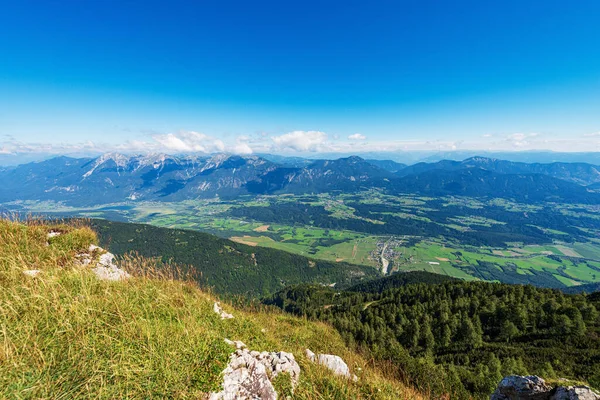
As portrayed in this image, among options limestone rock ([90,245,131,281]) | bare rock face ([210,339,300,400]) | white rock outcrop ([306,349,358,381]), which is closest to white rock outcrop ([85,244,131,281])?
limestone rock ([90,245,131,281])

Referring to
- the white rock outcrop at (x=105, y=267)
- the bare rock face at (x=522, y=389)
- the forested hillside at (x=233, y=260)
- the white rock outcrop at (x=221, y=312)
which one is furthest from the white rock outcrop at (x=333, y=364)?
the forested hillside at (x=233, y=260)

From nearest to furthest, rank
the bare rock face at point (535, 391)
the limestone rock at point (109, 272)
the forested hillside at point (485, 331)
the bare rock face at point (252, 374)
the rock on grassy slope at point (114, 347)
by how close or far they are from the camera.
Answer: the rock on grassy slope at point (114, 347), the bare rock face at point (252, 374), the bare rock face at point (535, 391), the limestone rock at point (109, 272), the forested hillside at point (485, 331)

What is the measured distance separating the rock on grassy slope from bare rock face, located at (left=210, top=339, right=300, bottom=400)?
206mm

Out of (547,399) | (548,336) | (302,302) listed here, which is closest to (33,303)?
(547,399)

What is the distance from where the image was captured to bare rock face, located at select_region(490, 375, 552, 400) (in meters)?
6.48

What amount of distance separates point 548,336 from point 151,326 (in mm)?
66322

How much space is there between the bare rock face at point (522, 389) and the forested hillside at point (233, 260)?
514 feet

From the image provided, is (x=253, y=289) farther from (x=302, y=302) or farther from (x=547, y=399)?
(x=547, y=399)

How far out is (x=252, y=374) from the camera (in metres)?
5.29

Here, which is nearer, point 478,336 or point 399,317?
point 478,336

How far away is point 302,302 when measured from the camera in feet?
297

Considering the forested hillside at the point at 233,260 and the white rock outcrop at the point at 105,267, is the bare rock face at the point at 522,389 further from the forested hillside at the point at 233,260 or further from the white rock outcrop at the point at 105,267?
the forested hillside at the point at 233,260

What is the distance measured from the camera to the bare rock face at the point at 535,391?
5.68 metres

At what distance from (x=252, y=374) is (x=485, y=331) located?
6583cm
